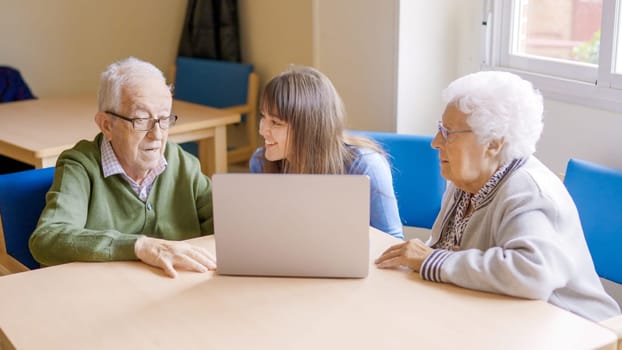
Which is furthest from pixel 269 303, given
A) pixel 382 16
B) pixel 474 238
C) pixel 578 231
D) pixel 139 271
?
pixel 382 16

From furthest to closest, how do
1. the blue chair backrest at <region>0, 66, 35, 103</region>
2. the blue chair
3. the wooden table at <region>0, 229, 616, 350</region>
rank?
the blue chair → the blue chair backrest at <region>0, 66, 35, 103</region> → the wooden table at <region>0, 229, 616, 350</region>

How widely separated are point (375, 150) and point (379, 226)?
25 centimetres

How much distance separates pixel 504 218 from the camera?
180cm

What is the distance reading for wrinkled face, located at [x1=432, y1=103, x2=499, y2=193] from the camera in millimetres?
1927

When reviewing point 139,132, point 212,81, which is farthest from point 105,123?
point 212,81

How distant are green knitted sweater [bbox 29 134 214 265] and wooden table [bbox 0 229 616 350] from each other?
0.09 metres

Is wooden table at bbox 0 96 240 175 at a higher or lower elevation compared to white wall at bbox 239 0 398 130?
lower

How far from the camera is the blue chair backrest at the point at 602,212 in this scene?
7.09 ft

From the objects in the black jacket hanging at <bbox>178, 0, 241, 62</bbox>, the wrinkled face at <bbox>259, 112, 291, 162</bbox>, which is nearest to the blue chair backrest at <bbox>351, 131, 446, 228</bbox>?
the wrinkled face at <bbox>259, 112, 291, 162</bbox>

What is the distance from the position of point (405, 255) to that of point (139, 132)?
830 millimetres

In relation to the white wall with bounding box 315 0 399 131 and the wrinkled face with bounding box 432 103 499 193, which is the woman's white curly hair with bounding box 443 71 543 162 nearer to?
the wrinkled face with bounding box 432 103 499 193

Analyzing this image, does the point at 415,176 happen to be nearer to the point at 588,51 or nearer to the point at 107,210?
the point at 588,51

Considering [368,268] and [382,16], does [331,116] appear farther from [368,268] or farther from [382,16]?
[382,16]

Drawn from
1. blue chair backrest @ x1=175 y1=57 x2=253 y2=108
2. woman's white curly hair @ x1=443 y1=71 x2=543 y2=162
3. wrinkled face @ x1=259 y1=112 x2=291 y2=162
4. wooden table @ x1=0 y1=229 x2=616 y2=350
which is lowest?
wooden table @ x1=0 y1=229 x2=616 y2=350
